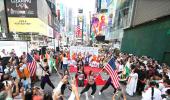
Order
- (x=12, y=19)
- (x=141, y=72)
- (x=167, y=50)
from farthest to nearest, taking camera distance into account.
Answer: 1. (x=12, y=19)
2. (x=167, y=50)
3. (x=141, y=72)

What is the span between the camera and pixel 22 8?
2862 inches

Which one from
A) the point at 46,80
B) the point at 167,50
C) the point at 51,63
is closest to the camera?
the point at 46,80

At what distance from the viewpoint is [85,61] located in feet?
62.9

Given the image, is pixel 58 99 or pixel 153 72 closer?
pixel 58 99

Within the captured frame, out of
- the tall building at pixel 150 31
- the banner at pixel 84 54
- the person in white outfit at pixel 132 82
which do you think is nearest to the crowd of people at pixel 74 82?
the person in white outfit at pixel 132 82

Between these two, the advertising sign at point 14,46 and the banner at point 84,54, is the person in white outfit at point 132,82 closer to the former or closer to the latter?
the banner at point 84,54

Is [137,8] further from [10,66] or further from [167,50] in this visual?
[10,66]

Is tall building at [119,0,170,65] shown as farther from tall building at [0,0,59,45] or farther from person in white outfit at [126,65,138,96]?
tall building at [0,0,59,45]

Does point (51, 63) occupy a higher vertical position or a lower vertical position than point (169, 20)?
lower

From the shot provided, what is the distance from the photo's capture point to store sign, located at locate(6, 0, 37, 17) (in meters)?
69.9

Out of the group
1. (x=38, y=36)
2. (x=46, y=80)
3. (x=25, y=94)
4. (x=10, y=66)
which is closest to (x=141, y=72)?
(x=46, y=80)

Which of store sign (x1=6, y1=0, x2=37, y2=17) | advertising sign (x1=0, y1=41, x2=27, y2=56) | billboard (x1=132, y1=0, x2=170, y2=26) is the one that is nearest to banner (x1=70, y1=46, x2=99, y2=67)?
advertising sign (x1=0, y1=41, x2=27, y2=56)

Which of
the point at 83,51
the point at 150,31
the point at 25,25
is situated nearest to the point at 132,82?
the point at 83,51

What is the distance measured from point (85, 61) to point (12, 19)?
5991cm
